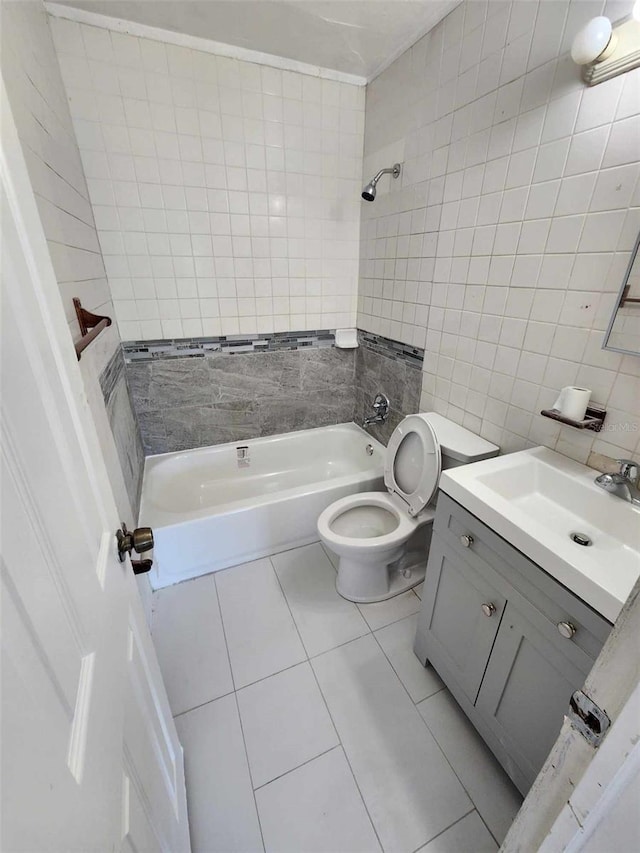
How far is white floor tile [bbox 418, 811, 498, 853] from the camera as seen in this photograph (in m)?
0.94

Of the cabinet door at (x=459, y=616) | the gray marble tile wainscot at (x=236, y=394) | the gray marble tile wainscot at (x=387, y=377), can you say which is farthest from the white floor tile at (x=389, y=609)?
the gray marble tile wainscot at (x=236, y=394)

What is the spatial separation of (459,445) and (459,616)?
2.12 feet

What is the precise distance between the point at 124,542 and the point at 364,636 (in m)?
1.19

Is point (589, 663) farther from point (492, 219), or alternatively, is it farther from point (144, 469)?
point (144, 469)

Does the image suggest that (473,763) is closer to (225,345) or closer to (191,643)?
(191,643)

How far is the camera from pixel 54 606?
0.37 metres

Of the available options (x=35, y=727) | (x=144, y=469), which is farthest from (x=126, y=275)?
(x=35, y=727)

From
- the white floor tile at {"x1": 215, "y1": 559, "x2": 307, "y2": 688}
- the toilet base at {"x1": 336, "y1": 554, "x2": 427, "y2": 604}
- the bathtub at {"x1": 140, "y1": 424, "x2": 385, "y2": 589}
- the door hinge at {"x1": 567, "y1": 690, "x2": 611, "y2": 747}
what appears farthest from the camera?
the bathtub at {"x1": 140, "y1": 424, "x2": 385, "y2": 589}

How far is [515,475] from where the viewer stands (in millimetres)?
1145

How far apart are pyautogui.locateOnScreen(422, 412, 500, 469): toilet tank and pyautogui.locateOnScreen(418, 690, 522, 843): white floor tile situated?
34.2 inches

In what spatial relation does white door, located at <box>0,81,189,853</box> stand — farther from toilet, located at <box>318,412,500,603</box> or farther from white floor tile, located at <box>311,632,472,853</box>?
toilet, located at <box>318,412,500,603</box>

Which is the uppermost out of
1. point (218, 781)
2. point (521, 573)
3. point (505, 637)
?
point (521, 573)

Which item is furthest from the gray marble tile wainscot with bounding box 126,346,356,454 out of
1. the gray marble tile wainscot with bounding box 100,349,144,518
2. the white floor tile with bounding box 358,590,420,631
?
the white floor tile with bounding box 358,590,420,631

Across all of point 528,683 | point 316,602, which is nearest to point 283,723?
point 316,602
